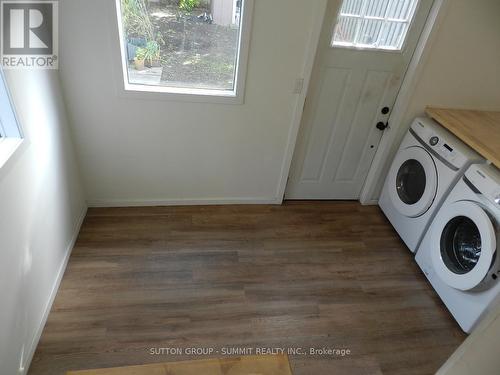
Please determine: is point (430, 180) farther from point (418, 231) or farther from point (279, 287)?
point (279, 287)

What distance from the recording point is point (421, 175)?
95.7 inches

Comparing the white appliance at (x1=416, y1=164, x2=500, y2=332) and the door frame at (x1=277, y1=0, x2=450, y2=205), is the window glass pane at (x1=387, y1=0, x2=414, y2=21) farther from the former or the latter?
the white appliance at (x1=416, y1=164, x2=500, y2=332)

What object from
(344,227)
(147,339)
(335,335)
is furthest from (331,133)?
(147,339)

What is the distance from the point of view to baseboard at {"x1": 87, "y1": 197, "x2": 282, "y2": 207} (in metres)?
2.59

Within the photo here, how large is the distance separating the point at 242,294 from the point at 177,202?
0.99 m

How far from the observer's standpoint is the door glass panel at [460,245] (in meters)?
1.96

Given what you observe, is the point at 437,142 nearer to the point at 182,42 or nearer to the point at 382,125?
the point at 382,125

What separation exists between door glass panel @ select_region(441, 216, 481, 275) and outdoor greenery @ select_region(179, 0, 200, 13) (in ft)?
6.66

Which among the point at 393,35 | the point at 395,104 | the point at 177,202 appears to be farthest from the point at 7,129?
the point at 395,104

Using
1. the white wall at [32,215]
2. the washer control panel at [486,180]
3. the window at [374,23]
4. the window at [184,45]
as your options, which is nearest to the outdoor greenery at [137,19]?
the window at [184,45]

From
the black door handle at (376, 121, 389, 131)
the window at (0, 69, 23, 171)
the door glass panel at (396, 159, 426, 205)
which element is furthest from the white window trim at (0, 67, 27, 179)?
the door glass panel at (396, 159, 426, 205)

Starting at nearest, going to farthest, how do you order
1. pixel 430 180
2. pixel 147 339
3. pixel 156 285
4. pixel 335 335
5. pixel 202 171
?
pixel 147 339 < pixel 335 335 < pixel 156 285 < pixel 430 180 < pixel 202 171

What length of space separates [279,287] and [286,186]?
94 cm

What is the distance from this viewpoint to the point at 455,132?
2.16 metres
